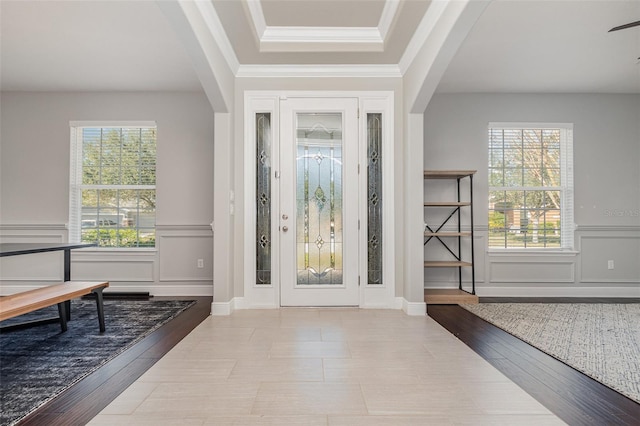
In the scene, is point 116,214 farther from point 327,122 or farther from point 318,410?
point 318,410

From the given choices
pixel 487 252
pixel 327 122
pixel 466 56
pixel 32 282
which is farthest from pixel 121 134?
pixel 487 252

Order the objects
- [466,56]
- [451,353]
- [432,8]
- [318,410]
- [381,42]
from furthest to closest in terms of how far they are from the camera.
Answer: [466,56] < [381,42] < [432,8] < [451,353] < [318,410]

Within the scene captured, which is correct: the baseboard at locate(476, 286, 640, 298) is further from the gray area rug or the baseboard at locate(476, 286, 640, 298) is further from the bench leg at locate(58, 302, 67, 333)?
the bench leg at locate(58, 302, 67, 333)

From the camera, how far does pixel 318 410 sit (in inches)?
66.2

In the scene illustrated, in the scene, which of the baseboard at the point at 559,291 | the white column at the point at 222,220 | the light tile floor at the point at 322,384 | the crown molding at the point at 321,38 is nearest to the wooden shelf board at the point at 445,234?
the baseboard at the point at 559,291

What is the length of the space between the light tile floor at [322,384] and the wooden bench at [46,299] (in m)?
0.92

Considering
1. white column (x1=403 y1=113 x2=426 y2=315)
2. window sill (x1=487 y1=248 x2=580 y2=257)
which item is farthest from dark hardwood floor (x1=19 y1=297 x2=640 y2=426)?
window sill (x1=487 y1=248 x2=580 y2=257)

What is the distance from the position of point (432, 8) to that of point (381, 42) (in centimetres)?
67

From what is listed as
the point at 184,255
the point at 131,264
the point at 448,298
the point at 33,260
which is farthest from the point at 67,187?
the point at 448,298

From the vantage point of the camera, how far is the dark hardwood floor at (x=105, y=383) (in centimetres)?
163

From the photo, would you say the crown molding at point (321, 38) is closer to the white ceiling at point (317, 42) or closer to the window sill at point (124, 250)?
the white ceiling at point (317, 42)

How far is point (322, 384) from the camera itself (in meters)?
1.95

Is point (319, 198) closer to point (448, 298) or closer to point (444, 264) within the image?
point (444, 264)

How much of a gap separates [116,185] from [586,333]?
17.9 ft
